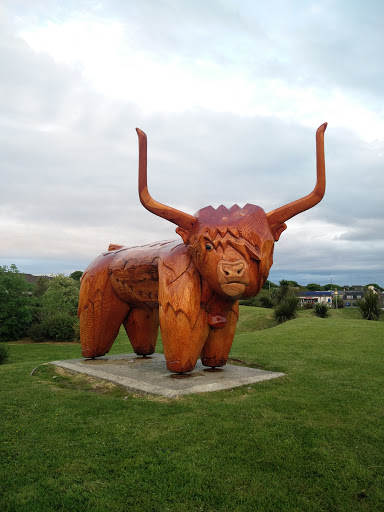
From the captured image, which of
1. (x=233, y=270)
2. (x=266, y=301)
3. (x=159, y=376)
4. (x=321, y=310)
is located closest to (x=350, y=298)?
(x=266, y=301)

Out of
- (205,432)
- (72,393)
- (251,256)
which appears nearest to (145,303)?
(72,393)

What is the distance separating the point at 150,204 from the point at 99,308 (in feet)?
9.20

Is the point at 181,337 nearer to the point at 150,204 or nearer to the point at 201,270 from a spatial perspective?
the point at 201,270

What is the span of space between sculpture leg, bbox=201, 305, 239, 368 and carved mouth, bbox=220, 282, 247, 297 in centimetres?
132

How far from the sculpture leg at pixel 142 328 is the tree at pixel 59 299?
1672 cm

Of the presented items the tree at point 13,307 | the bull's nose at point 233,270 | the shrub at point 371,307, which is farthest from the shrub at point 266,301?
the bull's nose at point 233,270

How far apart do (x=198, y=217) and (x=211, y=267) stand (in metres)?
0.87

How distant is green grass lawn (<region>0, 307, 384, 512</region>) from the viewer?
9.20 feet

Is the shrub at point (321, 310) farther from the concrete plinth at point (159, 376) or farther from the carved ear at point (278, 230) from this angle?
the carved ear at point (278, 230)

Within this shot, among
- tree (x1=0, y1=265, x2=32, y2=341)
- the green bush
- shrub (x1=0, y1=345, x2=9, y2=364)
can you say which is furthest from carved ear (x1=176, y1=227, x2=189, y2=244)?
tree (x1=0, y1=265, x2=32, y2=341)

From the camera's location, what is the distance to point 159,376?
20.9 feet

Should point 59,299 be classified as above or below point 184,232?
below

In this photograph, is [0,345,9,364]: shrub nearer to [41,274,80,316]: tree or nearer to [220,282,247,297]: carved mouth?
[220,282,247,297]: carved mouth

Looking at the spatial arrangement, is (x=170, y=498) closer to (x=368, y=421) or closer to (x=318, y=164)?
(x=368, y=421)
